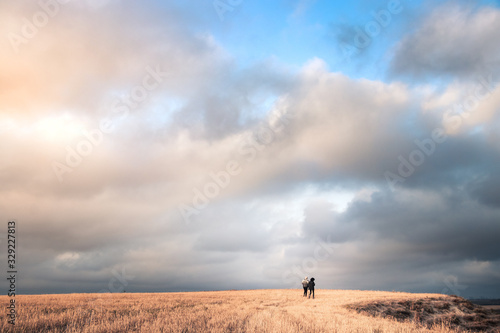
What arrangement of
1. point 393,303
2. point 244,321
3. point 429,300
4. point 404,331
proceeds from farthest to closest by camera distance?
point 429,300, point 393,303, point 244,321, point 404,331

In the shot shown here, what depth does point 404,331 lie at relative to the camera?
57.5 ft

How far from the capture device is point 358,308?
28.3m

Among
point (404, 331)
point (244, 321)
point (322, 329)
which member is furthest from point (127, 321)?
point (404, 331)

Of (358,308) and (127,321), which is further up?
(127,321)

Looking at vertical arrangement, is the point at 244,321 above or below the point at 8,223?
below

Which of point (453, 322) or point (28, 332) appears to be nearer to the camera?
point (28, 332)

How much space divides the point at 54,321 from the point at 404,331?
17.4m

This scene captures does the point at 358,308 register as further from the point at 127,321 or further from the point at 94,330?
the point at 94,330

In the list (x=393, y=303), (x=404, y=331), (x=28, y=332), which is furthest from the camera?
(x=393, y=303)

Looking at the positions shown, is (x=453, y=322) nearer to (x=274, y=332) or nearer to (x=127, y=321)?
(x=274, y=332)

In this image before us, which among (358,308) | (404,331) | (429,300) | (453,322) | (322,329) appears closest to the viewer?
(322,329)

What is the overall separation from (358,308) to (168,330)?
61.9ft

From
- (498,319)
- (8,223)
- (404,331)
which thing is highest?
(8,223)

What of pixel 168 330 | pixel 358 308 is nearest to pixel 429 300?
pixel 358 308
